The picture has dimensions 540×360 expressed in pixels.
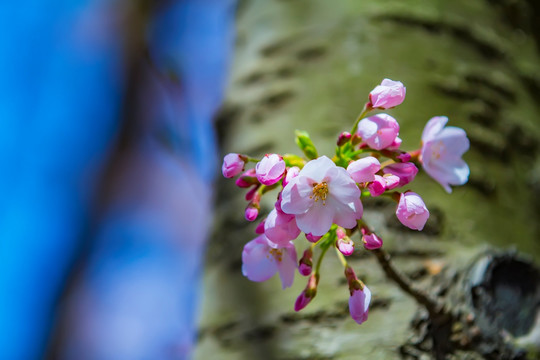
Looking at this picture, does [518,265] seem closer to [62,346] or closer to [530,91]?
[530,91]

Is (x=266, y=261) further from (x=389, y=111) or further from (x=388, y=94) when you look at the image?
(x=389, y=111)

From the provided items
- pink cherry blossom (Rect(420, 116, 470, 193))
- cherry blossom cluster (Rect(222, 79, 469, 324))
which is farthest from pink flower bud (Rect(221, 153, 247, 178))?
pink cherry blossom (Rect(420, 116, 470, 193))

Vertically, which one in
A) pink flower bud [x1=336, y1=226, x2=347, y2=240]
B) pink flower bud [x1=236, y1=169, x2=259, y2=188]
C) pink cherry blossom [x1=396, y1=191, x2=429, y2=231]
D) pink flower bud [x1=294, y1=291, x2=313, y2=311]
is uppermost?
pink flower bud [x1=236, y1=169, x2=259, y2=188]

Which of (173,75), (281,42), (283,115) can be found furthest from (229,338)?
(173,75)

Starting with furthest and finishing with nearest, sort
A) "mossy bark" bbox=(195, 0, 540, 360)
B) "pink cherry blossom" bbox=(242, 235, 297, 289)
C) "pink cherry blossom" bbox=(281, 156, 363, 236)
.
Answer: "mossy bark" bbox=(195, 0, 540, 360) → "pink cherry blossom" bbox=(242, 235, 297, 289) → "pink cherry blossom" bbox=(281, 156, 363, 236)

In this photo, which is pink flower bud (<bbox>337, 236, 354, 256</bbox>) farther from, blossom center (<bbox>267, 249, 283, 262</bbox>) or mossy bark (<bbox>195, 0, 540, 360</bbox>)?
mossy bark (<bbox>195, 0, 540, 360</bbox>)


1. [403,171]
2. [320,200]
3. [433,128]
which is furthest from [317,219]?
[433,128]

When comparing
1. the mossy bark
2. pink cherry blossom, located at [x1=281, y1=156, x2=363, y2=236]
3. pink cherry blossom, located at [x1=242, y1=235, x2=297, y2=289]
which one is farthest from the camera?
the mossy bark
